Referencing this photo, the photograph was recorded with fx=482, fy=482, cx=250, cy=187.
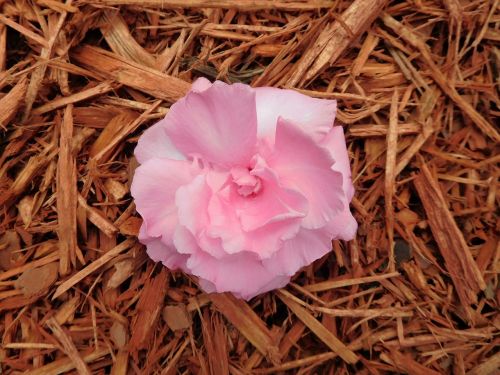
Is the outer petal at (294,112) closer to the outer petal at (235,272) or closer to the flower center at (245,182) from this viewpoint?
the flower center at (245,182)

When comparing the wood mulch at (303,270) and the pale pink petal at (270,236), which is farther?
the wood mulch at (303,270)

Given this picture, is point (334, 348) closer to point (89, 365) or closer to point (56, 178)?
point (89, 365)

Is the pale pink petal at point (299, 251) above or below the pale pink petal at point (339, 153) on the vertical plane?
below

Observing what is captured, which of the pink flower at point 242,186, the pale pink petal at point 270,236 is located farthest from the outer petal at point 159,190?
the pale pink petal at point 270,236

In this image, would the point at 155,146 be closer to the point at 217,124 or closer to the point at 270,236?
the point at 217,124

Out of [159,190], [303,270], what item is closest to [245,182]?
[159,190]

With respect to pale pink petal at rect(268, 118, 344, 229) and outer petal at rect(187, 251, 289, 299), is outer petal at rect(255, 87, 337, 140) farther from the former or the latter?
outer petal at rect(187, 251, 289, 299)
